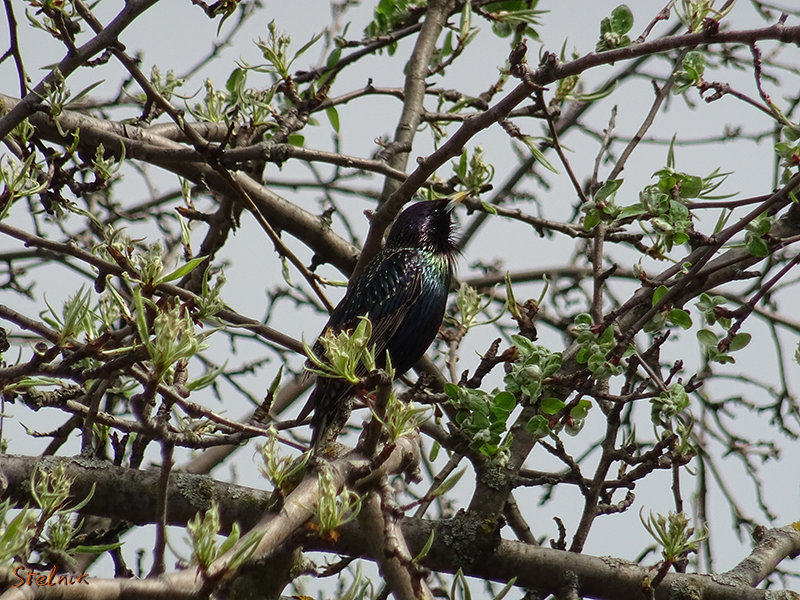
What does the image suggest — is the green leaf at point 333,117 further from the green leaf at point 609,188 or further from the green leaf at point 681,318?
the green leaf at point 681,318

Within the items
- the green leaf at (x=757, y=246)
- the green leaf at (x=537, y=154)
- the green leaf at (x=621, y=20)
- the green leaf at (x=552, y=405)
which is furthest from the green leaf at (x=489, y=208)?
the green leaf at (x=757, y=246)

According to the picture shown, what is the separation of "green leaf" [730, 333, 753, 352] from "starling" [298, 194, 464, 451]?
1693mm

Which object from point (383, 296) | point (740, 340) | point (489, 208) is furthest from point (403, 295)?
point (740, 340)

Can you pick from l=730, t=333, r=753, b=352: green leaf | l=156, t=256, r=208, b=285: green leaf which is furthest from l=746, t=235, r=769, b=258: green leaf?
l=156, t=256, r=208, b=285: green leaf

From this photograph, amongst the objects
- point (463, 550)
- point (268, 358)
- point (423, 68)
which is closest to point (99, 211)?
point (268, 358)

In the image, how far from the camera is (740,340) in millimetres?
2492

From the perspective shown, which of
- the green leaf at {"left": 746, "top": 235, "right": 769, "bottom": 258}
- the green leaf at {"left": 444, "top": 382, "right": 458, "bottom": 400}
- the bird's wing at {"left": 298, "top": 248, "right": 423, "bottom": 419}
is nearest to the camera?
the green leaf at {"left": 746, "top": 235, "right": 769, "bottom": 258}

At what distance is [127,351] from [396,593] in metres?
0.79

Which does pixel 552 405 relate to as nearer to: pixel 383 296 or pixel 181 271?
pixel 181 271

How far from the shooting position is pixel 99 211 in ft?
15.4

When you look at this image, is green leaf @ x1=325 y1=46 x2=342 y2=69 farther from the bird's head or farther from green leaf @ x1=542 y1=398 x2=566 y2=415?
green leaf @ x1=542 y1=398 x2=566 y2=415

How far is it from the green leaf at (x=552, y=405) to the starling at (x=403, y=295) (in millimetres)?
1304

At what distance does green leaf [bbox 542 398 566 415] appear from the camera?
8.52 feet

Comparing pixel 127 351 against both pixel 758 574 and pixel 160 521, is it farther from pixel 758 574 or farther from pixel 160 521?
pixel 758 574
